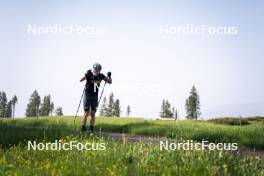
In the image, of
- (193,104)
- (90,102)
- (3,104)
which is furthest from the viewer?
(3,104)

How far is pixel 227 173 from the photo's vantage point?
7.68 metres

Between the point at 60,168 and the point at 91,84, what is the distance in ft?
31.4

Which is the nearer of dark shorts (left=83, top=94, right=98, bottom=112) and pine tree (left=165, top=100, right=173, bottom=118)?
dark shorts (left=83, top=94, right=98, bottom=112)

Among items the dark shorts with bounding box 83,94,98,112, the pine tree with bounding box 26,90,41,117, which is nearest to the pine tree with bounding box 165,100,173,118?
the pine tree with bounding box 26,90,41,117

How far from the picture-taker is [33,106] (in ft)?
389

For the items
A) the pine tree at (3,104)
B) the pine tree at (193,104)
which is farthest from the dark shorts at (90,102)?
the pine tree at (3,104)

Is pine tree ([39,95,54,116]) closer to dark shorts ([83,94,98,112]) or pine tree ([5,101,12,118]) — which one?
pine tree ([5,101,12,118])

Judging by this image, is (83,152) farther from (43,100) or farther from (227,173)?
(43,100)

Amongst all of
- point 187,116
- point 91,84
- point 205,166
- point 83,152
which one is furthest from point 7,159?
point 187,116

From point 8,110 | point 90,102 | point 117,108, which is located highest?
point 117,108

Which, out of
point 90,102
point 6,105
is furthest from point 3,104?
point 90,102

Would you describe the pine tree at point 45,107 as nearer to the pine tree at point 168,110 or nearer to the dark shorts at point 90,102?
the pine tree at point 168,110

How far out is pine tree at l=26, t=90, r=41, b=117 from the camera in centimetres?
11856

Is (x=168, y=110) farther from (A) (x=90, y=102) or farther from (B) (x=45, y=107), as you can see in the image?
(A) (x=90, y=102)
